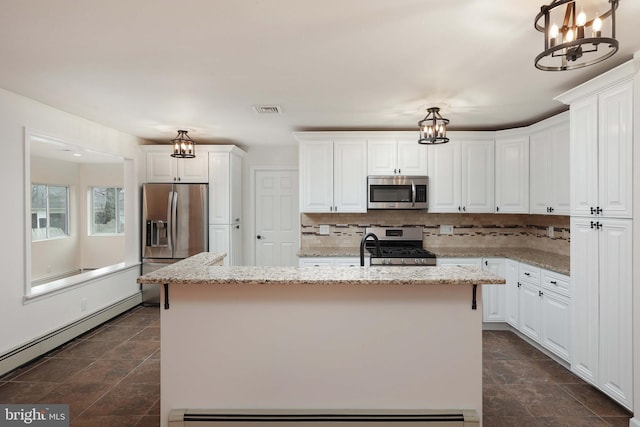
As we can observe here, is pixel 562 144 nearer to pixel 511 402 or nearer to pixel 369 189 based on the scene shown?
pixel 369 189

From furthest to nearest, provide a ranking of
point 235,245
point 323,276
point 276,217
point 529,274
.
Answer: point 276,217 < point 235,245 < point 529,274 < point 323,276

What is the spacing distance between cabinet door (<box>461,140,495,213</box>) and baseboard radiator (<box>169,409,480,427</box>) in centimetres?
291

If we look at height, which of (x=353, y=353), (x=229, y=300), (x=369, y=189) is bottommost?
(x=353, y=353)

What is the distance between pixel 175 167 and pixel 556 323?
493 cm

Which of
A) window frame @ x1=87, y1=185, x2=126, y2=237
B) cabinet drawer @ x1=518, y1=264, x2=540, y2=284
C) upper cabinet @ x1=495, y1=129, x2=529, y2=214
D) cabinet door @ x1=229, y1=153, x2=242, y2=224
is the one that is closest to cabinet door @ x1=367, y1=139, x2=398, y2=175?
upper cabinet @ x1=495, y1=129, x2=529, y2=214

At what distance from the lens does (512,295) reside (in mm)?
3809

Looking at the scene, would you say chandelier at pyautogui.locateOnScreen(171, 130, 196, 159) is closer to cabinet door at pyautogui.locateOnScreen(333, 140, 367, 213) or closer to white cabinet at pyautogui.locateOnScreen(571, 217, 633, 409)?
cabinet door at pyautogui.locateOnScreen(333, 140, 367, 213)

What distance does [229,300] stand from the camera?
6.19 ft

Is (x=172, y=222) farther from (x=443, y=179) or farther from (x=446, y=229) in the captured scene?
(x=446, y=229)

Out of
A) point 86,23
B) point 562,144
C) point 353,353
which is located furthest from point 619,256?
point 86,23

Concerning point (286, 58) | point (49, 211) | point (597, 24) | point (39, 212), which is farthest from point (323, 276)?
point (49, 211)

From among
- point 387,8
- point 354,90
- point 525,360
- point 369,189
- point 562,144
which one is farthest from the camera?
point 369,189

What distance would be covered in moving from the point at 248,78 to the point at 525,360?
356 centimetres

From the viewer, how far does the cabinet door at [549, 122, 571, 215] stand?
132 inches
